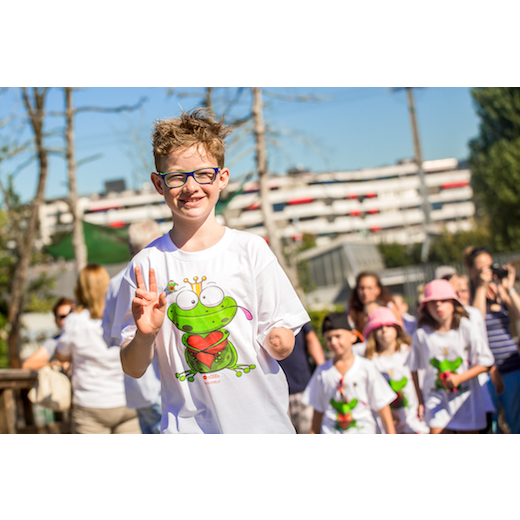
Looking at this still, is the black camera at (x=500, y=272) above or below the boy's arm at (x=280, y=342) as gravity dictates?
above

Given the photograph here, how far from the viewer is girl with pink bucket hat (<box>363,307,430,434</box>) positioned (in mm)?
3469

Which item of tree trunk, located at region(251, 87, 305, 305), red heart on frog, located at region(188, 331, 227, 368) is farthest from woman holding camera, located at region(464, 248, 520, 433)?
tree trunk, located at region(251, 87, 305, 305)

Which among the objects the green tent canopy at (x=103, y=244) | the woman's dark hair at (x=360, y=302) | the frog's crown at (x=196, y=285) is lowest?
the woman's dark hair at (x=360, y=302)

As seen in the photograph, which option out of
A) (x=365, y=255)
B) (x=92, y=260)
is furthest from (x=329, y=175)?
(x=365, y=255)

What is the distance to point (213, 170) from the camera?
5.92 ft

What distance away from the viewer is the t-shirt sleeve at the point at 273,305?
69.2 inches

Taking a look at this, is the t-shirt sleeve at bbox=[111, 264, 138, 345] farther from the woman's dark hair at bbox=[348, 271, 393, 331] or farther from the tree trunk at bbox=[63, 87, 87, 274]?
the tree trunk at bbox=[63, 87, 87, 274]

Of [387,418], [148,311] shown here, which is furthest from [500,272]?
[148,311]

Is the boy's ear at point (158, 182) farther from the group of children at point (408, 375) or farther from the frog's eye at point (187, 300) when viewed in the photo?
the group of children at point (408, 375)

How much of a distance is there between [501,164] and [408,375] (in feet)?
92.0

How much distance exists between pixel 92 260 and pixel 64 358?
579cm

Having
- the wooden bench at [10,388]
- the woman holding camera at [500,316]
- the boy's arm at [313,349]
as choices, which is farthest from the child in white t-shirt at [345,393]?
the wooden bench at [10,388]

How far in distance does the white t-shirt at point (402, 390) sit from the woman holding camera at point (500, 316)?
60 centimetres

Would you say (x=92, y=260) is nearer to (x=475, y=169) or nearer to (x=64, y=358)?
(x=64, y=358)
